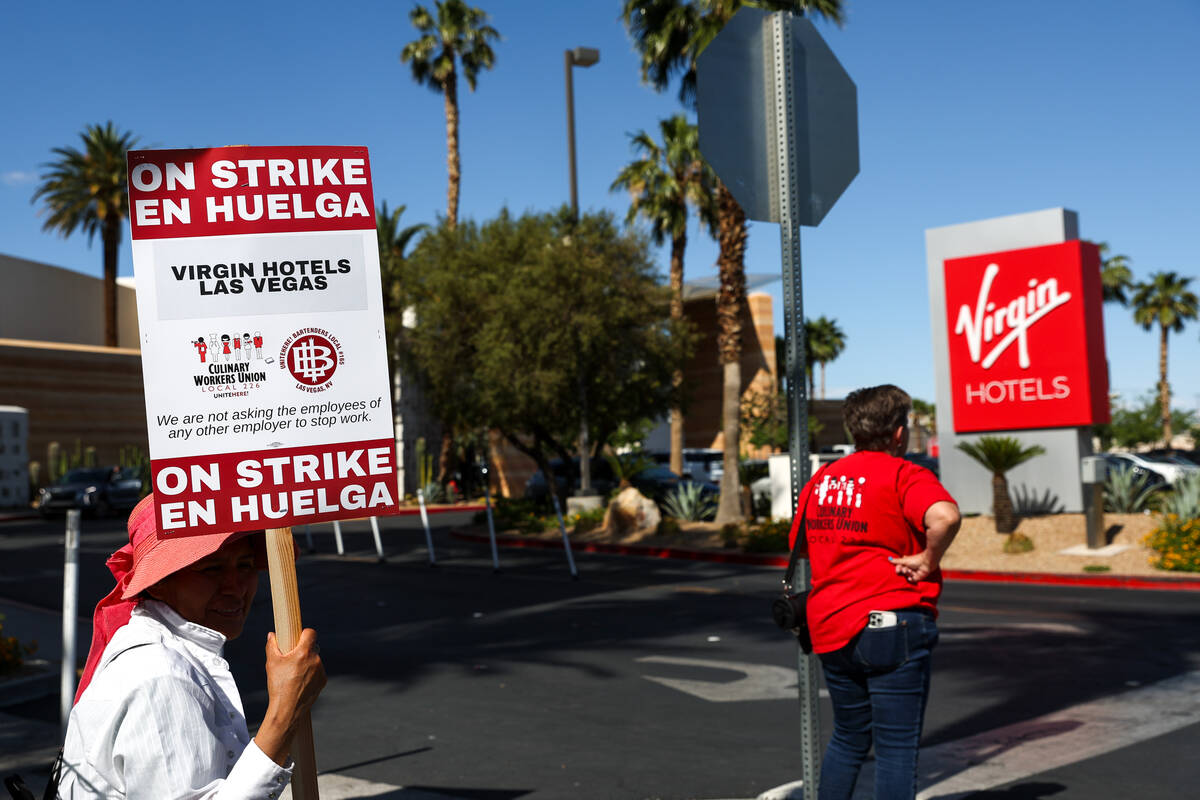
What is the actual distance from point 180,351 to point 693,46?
21.2 metres

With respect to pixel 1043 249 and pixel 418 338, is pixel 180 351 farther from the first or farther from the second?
pixel 418 338

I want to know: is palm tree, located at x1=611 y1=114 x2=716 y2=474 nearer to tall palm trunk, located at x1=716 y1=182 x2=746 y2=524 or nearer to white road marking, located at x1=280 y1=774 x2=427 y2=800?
tall palm trunk, located at x1=716 y1=182 x2=746 y2=524

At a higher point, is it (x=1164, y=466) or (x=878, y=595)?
(x=878, y=595)

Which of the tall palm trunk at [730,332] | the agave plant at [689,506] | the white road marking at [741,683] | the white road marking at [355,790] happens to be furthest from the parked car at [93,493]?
the white road marking at [355,790]

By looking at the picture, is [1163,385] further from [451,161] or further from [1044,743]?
[1044,743]

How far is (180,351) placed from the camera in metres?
2.75

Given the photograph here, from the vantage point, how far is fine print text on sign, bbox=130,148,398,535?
2.73m

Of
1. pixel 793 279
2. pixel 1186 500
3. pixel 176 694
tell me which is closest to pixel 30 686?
pixel 793 279

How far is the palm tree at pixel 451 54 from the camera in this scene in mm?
39344

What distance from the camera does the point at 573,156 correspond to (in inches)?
1118

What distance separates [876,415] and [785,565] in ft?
49.5

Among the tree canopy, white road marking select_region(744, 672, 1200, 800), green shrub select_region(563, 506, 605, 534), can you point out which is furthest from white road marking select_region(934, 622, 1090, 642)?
the tree canopy

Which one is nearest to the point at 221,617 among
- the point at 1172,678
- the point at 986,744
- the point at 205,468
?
the point at 205,468

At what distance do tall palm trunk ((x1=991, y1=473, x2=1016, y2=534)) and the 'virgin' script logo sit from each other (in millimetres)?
2369
